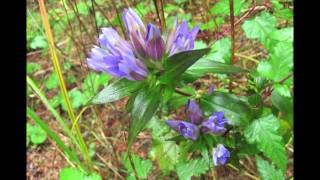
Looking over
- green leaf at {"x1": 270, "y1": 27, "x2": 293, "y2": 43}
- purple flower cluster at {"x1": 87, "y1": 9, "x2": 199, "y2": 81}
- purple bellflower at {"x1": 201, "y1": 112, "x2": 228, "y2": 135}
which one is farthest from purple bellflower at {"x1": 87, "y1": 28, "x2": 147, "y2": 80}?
green leaf at {"x1": 270, "y1": 27, "x2": 293, "y2": 43}

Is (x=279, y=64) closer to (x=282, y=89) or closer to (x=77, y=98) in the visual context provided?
(x=282, y=89)

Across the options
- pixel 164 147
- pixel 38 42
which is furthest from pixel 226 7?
pixel 38 42

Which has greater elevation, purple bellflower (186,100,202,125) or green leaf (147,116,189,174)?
purple bellflower (186,100,202,125)

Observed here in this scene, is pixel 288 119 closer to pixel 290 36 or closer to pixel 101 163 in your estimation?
pixel 290 36

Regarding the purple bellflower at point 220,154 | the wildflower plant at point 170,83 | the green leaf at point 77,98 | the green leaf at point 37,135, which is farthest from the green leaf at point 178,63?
the green leaf at point 37,135

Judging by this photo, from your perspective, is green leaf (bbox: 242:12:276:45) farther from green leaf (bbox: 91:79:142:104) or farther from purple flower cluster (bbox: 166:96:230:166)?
green leaf (bbox: 91:79:142:104)
